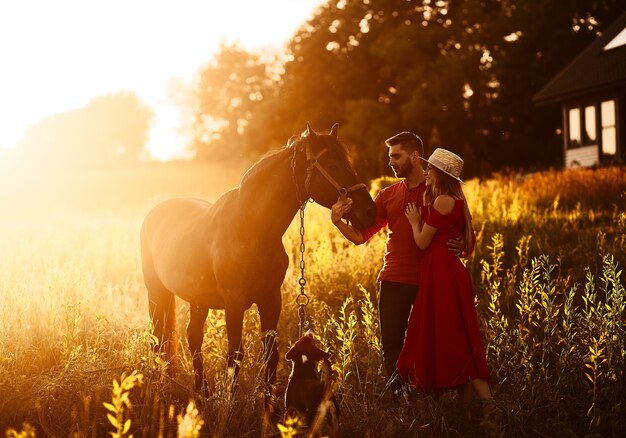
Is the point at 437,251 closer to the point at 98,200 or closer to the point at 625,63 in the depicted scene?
the point at 625,63

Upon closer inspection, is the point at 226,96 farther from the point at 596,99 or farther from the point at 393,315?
the point at 393,315

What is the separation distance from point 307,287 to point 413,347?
10.6ft

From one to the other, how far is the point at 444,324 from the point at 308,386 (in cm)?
117

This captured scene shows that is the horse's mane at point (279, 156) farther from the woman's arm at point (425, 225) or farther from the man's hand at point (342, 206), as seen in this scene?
the woman's arm at point (425, 225)

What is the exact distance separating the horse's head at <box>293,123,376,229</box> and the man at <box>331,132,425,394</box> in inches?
15.9

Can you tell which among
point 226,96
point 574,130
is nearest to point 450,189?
point 574,130

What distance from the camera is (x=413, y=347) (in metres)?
4.46

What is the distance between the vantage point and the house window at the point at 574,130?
24797mm

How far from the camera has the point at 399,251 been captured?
15.8 ft

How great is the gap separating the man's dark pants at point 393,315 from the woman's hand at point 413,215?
60cm

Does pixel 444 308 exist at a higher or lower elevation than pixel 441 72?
lower

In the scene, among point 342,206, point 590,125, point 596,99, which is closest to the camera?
point 342,206

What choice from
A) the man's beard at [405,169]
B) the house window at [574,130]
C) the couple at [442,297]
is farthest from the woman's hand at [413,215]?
the house window at [574,130]

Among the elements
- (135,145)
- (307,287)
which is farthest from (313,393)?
(135,145)
